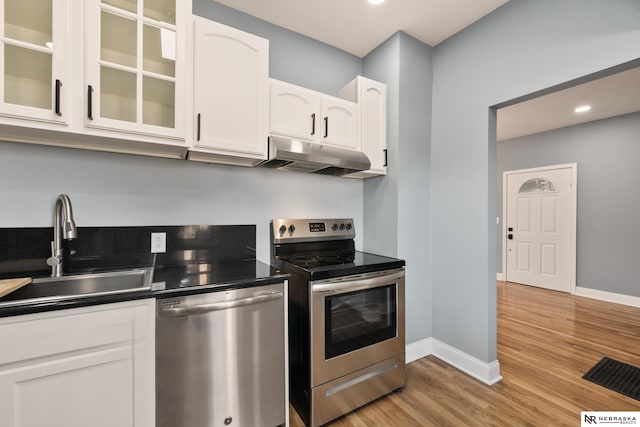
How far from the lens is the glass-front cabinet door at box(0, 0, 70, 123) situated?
1.26 meters

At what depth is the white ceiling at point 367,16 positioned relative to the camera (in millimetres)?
2061

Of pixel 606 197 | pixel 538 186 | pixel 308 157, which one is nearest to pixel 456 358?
pixel 308 157

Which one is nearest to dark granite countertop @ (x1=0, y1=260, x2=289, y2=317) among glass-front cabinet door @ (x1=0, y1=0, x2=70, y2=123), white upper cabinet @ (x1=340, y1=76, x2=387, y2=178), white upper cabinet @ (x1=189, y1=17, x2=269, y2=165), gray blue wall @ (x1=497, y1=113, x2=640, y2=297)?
white upper cabinet @ (x1=189, y1=17, x2=269, y2=165)

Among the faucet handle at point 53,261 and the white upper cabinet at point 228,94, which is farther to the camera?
the white upper cabinet at point 228,94

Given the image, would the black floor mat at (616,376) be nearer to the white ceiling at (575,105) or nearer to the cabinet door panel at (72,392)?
the white ceiling at (575,105)

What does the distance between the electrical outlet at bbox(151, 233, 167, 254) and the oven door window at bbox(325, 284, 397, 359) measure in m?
1.10

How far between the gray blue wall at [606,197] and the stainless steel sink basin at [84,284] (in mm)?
5765

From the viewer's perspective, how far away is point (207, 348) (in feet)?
4.60

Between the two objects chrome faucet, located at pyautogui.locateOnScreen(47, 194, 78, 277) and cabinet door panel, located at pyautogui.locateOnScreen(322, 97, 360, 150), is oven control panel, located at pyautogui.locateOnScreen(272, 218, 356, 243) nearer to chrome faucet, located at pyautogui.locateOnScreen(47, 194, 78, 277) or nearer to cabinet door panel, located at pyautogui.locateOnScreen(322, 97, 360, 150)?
cabinet door panel, located at pyautogui.locateOnScreen(322, 97, 360, 150)

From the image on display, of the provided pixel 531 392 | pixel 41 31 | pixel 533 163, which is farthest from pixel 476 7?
pixel 533 163

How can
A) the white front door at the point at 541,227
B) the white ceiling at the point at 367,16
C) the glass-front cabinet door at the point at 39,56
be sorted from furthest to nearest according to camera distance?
the white front door at the point at 541,227 < the white ceiling at the point at 367,16 < the glass-front cabinet door at the point at 39,56

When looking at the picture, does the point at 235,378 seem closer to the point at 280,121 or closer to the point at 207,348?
the point at 207,348

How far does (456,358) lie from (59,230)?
9.54 ft

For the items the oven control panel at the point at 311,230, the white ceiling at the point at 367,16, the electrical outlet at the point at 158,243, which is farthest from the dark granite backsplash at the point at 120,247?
the white ceiling at the point at 367,16
